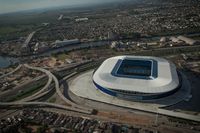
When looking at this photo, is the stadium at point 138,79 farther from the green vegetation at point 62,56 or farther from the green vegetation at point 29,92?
the green vegetation at point 62,56

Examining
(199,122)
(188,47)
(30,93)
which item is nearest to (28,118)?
(30,93)

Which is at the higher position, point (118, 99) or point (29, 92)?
point (118, 99)

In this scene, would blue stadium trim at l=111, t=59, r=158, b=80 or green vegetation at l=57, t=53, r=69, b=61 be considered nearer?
blue stadium trim at l=111, t=59, r=158, b=80

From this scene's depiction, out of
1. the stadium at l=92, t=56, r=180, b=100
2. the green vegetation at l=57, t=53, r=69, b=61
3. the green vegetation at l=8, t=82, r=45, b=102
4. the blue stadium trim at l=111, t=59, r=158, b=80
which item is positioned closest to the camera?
the stadium at l=92, t=56, r=180, b=100

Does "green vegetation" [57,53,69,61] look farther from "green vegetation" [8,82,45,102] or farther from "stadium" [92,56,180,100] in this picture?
"stadium" [92,56,180,100]


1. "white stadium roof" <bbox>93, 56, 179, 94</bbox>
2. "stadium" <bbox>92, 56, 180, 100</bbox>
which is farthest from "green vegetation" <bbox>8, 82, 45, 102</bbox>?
A: "white stadium roof" <bbox>93, 56, 179, 94</bbox>

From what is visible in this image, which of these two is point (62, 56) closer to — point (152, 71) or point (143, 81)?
point (152, 71)

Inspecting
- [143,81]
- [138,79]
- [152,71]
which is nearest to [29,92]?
→ [138,79]

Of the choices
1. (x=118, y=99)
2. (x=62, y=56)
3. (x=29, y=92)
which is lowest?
(x=29, y=92)

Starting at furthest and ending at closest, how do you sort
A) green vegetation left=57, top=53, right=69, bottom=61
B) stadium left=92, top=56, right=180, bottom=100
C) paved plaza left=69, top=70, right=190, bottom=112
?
1. green vegetation left=57, top=53, right=69, bottom=61
2. stadium left=92, top=56, right=180, bottom=100
3. paved plaza left=69, top=70, right=190, bottom=112

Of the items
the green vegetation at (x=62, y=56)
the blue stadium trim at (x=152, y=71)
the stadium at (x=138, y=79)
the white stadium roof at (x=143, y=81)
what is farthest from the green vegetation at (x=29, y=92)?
the green vegetation at (x=62, y=56)
